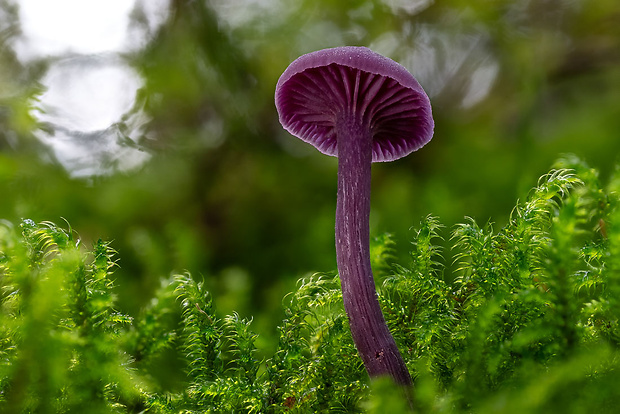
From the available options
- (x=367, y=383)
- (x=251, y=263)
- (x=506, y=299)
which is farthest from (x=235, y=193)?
(x=506, y=299)

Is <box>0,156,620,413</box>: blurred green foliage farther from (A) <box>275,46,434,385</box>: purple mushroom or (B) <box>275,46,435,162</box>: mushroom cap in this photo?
(B) <box>275,46,435,162</box>: mushroom cap

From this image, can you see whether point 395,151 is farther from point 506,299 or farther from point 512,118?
point 512,118

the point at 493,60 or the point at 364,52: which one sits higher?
the point at 493,60

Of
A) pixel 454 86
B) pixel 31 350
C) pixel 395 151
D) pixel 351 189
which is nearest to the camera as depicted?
pixel 31 350

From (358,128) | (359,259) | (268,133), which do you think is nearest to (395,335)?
(359,259)

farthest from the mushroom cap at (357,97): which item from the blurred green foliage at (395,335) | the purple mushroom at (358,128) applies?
the blurred green foliage at (395,335)

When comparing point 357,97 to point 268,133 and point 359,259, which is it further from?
point 268,133
